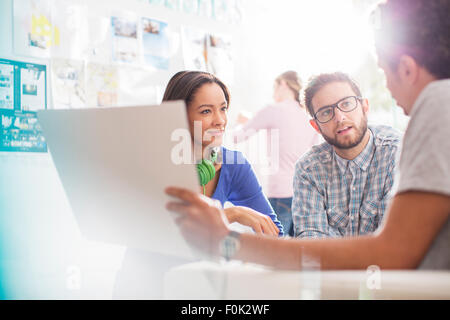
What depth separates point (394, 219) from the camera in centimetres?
48

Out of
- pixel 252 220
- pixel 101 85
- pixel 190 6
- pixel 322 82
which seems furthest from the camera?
pixel 190 6

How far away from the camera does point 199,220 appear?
1.75 feet

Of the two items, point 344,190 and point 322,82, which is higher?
point 322,82

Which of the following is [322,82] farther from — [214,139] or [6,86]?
[6,86]

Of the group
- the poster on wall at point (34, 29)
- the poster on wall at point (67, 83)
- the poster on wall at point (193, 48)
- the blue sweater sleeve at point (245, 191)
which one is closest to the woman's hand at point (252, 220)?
the blue sweater sleeve at point (245, 191)

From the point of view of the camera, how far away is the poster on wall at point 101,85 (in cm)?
180

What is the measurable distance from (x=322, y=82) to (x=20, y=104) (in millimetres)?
1227

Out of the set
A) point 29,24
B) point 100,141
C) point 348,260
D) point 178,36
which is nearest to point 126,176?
point 100,141

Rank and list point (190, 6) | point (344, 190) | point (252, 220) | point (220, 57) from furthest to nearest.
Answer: point (220, 57), point (190, 6), point (344, 190), point (252, 220)

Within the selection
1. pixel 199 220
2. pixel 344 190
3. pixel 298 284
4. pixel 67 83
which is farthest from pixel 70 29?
pixel 298 284

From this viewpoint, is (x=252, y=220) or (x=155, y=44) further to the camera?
(x=155, y=44)

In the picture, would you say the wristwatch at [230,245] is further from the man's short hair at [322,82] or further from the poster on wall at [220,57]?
the poster on wall at [220,57]

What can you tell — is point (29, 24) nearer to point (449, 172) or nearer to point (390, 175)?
point (390, 175)

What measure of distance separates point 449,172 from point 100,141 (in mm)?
474
